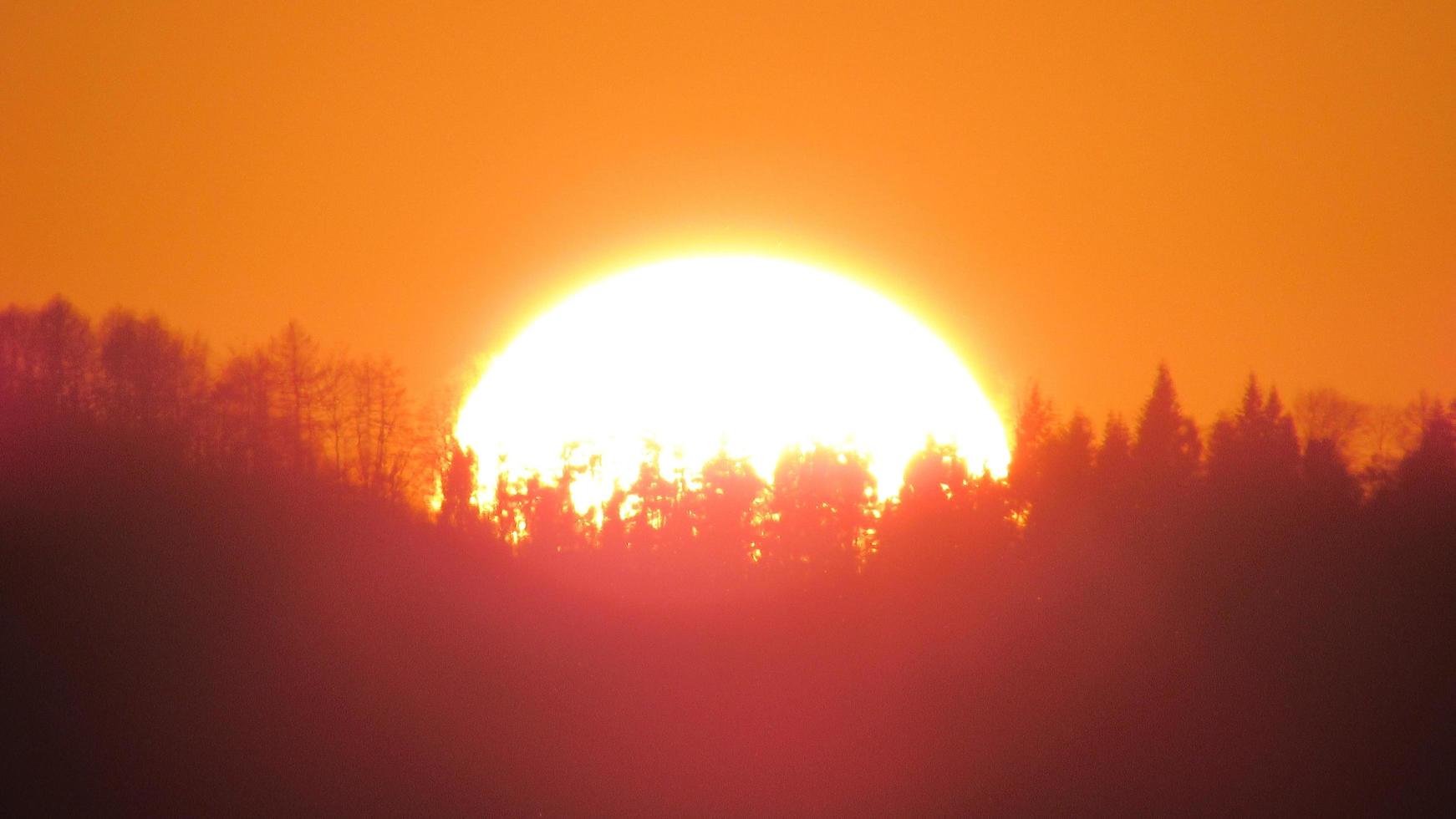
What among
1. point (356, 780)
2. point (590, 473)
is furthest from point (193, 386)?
point (356, 780)

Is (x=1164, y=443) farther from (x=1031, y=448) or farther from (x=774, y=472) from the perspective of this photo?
(x=774, y=472)

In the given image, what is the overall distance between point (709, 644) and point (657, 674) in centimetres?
314

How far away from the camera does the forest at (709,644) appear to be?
43.5 m

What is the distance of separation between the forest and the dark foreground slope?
104 millimetres

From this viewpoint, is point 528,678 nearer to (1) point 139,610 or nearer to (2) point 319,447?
(1) point 139,610

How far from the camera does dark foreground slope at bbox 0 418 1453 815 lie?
42.8m

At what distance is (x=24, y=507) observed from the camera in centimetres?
4366

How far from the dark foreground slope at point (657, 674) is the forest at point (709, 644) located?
4.1 inches

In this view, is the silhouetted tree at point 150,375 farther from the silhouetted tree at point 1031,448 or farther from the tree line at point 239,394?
the silhouetted tree at point 1031,448

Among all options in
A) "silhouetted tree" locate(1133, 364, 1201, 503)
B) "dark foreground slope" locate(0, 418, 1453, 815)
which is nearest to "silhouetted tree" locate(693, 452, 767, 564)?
"dark foreground slope" locate(0, 418, 1453, 815)

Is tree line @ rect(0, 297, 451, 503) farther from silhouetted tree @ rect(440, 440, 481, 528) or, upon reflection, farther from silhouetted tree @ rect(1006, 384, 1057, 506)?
silhouetted tree @ rect(1006, 384, 1057, 506)

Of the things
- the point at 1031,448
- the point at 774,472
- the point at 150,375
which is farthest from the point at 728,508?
the point at 150,375

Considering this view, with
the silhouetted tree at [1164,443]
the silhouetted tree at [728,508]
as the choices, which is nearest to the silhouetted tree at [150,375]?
the silhouetted tree at [728,508]

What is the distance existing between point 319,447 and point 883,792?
3423 cm
